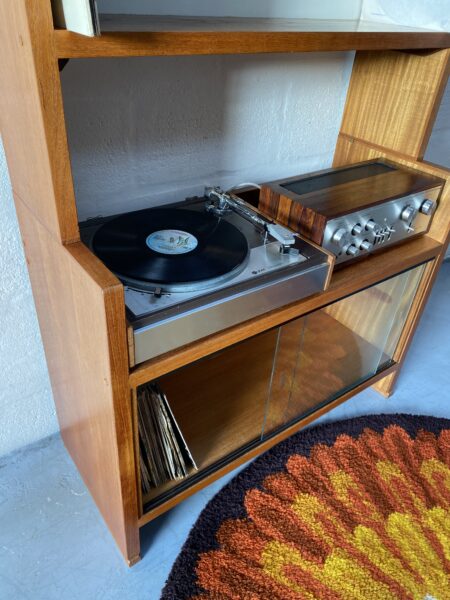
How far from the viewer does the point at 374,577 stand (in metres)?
1.10

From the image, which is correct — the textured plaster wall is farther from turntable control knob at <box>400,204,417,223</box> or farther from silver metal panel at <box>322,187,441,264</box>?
turntable control knob at <box>400,204,417,223</box>

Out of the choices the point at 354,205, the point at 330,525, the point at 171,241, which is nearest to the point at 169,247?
the point at 171,241

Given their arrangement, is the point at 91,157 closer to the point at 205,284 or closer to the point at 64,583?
the point at 205,284

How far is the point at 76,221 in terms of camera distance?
77cm

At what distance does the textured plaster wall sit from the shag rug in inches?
20.9

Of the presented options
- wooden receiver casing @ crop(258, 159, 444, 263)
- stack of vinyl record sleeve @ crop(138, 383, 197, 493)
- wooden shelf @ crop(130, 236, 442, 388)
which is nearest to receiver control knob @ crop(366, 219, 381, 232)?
wooden receiver casing @ crop(258, 159, 444, 263)

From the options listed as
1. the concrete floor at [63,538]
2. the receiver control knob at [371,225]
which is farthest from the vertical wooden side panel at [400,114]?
the concrete floor at [63,538]

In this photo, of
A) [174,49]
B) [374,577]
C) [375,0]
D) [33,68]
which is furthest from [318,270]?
[375,0]

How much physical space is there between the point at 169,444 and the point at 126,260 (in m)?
0.43

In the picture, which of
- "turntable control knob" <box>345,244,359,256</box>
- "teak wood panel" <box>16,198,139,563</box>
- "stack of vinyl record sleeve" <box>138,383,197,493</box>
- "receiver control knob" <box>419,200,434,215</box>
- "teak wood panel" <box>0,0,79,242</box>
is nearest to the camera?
A: "teak wood panel" <box>0,0,79,242</box>

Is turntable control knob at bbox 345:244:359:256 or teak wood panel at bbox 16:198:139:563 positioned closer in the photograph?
teak wood panel at bbox 16:198:139:563

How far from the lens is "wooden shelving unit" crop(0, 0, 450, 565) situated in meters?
0.67

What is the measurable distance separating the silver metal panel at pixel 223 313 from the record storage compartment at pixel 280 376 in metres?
0.11

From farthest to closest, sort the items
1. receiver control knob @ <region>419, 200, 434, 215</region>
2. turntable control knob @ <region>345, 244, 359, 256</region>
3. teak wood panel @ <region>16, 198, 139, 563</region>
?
1. receiver control knob @ <region>419, 200, 434, 215</region>
2. turntable control knob @ <region>345, 244, 359, 256</region>
3. teak wood panel @ <region>16, 198, 139, 563</region>
